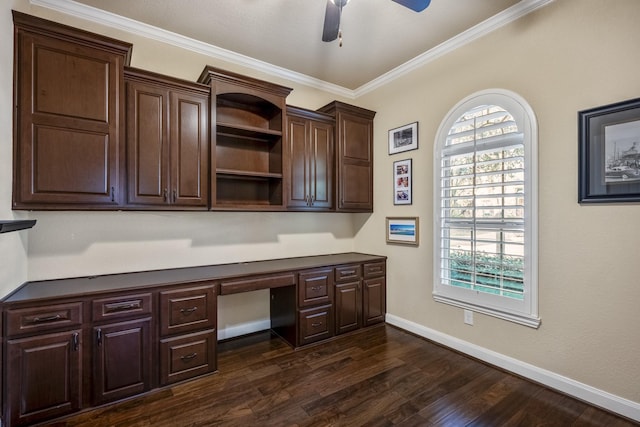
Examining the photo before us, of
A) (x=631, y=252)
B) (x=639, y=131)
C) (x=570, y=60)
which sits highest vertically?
(x=570, y=60)

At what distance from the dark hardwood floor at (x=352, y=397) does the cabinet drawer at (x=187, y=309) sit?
44 cm

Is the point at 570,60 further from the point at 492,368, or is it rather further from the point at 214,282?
the point at 214,282

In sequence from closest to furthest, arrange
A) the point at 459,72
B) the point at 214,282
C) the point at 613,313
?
1. the point at 613,313
2. the point at 214,282
3. the point at 459,72

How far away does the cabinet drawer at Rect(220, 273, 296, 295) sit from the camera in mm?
2537

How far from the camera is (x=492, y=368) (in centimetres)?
254

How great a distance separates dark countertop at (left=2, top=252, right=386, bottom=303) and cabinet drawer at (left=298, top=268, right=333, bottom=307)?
3.3 inches

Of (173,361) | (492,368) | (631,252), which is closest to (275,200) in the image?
(173,361)

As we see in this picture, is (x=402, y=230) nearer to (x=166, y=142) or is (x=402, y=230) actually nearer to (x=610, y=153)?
(x=610, y=153)

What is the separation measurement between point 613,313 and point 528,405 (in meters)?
0.84

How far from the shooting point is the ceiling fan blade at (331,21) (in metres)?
1.83

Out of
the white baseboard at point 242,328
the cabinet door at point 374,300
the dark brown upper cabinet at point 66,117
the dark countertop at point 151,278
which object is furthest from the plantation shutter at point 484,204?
the dark brown upper cabinet at point 66,117

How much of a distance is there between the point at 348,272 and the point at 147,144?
226 centimetres

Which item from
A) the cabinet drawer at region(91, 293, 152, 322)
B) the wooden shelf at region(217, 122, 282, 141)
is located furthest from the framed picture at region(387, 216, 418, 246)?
the cabinet drawer at region(91, 293, 152, 322)

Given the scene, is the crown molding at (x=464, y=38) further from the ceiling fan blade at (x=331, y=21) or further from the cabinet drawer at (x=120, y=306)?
the cabinet drawer at (x=120, y=306)
